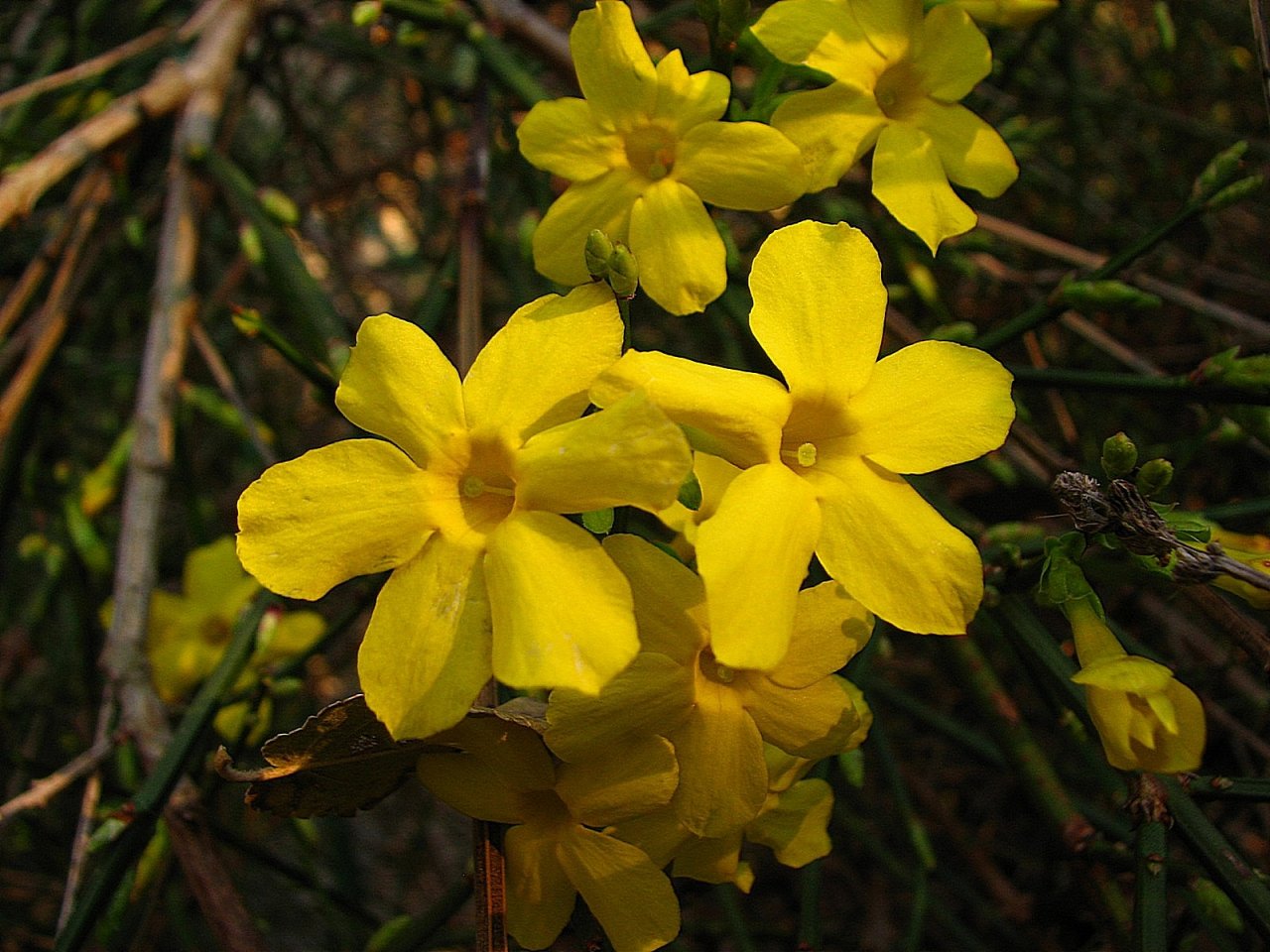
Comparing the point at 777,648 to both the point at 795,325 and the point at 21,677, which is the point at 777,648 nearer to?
the point at 795,325

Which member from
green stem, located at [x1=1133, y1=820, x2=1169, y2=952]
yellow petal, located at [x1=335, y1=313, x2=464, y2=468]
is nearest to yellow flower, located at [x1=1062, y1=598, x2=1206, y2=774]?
green stem, located at [x1=1133, y1=820, x2=1169, y2=952]

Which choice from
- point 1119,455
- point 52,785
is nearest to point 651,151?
point 1119,455

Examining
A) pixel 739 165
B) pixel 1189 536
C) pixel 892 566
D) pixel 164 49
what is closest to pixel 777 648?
pixel 892 566

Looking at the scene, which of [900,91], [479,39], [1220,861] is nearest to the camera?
[1220,861]

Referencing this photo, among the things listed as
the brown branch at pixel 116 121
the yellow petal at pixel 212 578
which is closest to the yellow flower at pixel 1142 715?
the yellow petal at pixel 212 578

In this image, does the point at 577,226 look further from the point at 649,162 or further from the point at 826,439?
the point at 826,439

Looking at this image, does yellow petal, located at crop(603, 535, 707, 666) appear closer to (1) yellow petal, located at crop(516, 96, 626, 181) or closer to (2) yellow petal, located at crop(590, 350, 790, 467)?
(2) yellow petal, located at crop(590, 350, 790, 467)
